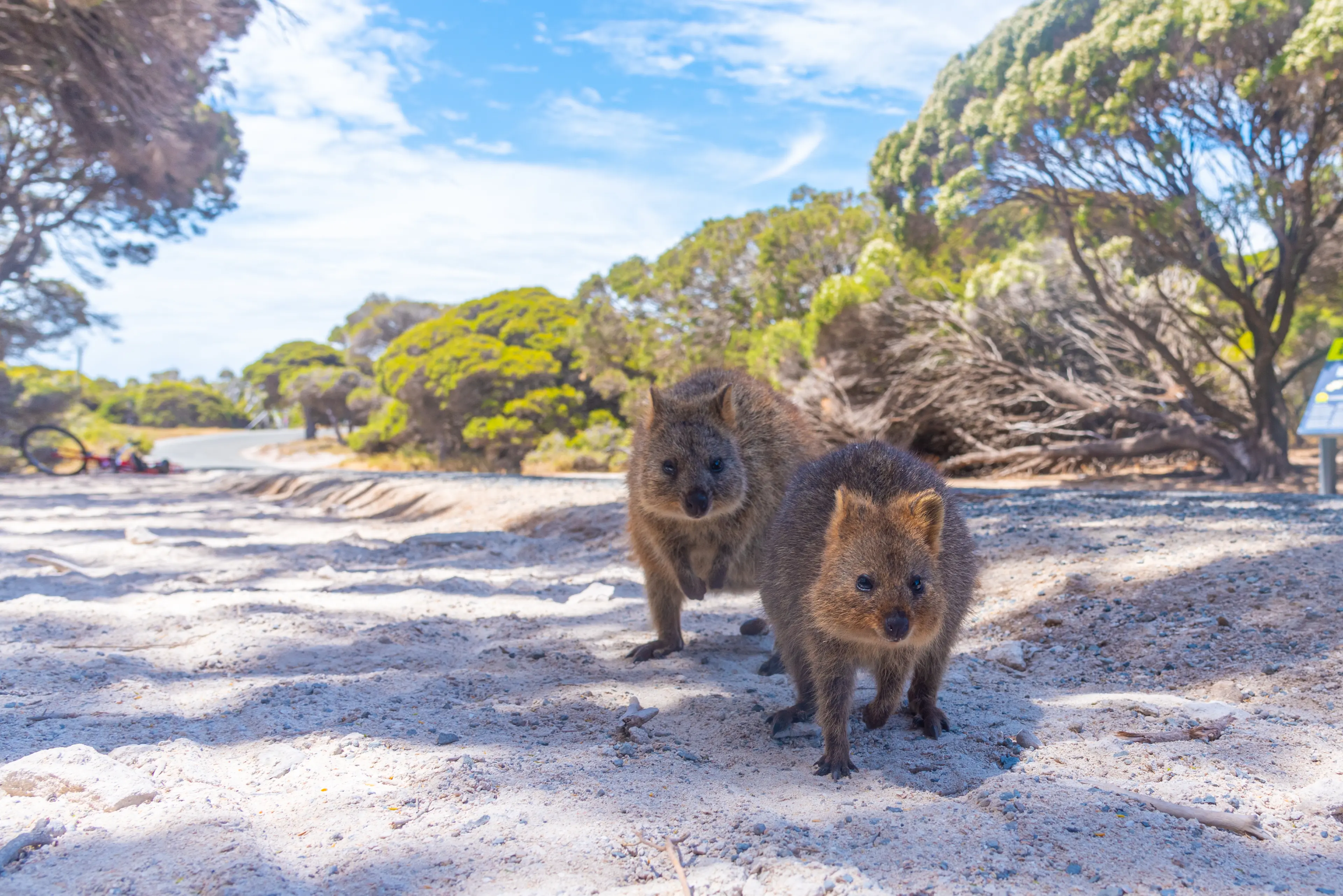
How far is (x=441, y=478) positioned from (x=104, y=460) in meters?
11.4

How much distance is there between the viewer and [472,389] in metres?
25.3

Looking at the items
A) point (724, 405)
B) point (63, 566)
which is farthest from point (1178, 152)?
point (63, 566)

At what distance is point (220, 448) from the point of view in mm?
39031

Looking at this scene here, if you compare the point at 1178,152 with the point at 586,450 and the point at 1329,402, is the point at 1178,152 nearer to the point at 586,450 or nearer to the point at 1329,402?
the point at 1329,402

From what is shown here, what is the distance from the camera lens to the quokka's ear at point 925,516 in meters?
3.01

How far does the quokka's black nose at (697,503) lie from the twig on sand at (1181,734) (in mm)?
1930

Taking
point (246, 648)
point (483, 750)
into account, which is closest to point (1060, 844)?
point (483, 750)

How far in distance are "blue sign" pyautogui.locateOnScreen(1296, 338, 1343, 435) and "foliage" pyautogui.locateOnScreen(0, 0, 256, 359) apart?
47.3ft

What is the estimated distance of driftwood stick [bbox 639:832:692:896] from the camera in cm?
196

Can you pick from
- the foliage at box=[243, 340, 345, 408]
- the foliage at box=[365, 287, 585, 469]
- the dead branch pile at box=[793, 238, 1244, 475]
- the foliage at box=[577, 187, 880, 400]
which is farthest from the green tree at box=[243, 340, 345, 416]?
the dead branch pile at box=[793, 238, 1244, 475]

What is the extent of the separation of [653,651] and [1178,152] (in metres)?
13.4

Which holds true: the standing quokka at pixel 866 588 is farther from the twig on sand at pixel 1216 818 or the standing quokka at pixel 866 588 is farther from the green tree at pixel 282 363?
the green tree at pixel 282 363

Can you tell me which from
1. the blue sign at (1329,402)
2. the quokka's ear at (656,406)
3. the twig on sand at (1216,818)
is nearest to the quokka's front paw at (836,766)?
the twig on sand at (1216,818)

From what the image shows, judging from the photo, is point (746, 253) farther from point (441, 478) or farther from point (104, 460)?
point (104, 460)
